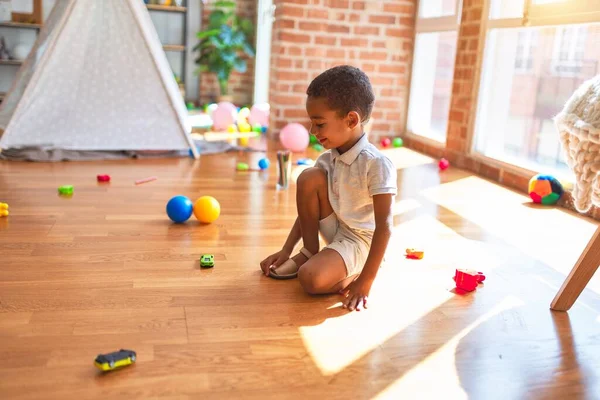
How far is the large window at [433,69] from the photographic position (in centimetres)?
425

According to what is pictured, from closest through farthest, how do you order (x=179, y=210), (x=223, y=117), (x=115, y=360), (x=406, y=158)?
(x=115, y=360) → (x=179, y=210) → (x=406, y=158) → (x=223, y=117)

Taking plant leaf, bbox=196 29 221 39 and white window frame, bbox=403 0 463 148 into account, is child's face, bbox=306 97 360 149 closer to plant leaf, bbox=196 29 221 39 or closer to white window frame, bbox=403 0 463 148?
white window frame, bbox=403 0 463 148

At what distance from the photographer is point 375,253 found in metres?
1.62

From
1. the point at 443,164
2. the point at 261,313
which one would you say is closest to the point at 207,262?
the point at 261,313

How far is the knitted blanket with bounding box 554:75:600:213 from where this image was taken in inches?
57.8

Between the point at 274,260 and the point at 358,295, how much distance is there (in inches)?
12.9

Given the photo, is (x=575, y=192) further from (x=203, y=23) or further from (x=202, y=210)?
(x=203, y=23)

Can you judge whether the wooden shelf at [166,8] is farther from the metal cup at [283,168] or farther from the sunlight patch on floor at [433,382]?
the sunlight patch on floor at [433,382]

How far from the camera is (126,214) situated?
2.43 m

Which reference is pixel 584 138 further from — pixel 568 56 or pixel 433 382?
pixel 568 56

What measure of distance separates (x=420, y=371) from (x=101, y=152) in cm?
278

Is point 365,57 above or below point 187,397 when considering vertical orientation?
above

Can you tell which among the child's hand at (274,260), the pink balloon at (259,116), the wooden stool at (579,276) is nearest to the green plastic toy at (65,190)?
the child's hand at (274,260)

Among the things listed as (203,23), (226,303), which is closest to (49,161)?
(226,303)
